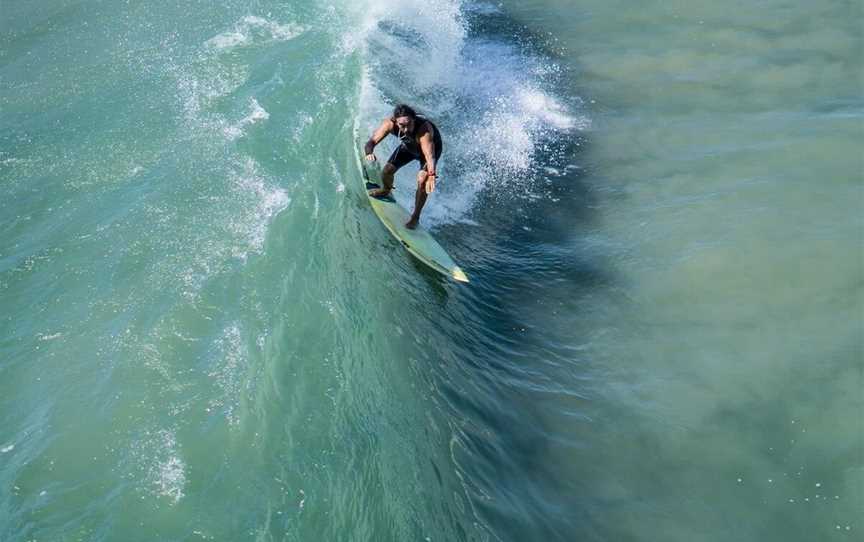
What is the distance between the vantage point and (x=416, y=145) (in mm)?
8391

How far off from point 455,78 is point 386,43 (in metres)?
1.82

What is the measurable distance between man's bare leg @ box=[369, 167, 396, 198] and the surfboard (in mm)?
57

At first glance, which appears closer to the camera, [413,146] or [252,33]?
Answer: [413,146]

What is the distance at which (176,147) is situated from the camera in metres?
10.1

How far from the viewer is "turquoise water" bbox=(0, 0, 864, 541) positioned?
18.5ft

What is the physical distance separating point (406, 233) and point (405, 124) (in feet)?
4.25

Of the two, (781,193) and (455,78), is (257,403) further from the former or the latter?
(455,78)

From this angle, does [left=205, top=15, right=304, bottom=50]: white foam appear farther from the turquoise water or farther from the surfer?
the surfer

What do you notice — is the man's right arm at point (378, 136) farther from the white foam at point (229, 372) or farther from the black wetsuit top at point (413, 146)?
the white foam at point (229, 372)

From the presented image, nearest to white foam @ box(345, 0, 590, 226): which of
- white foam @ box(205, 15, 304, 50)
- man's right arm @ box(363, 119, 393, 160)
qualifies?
man's right arm @ box(363, 119, 393, 160)

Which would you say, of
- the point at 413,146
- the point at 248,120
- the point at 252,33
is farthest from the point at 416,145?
the point at 252,33

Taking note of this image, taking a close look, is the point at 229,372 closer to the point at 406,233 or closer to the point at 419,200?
the point at 406,233

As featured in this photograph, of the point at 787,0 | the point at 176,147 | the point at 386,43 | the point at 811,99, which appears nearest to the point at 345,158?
the point at 176,147

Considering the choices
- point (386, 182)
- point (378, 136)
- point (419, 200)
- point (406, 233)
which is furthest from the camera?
point (386, 182)
